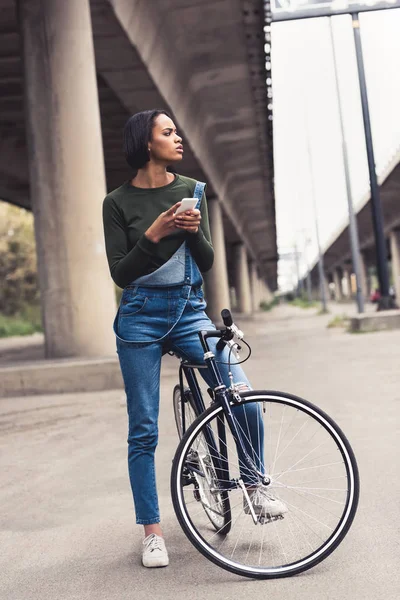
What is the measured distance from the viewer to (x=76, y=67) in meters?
11.1

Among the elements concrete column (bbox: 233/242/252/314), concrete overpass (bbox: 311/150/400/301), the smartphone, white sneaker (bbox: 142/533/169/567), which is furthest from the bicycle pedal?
concrete column (bbox: 233/242/252/314)

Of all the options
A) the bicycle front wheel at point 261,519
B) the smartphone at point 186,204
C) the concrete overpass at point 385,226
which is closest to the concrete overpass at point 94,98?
the bicycle front wheel at point 261,519

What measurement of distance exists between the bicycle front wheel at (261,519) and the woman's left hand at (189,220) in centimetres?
74

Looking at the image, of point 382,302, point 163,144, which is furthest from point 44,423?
point 382,302

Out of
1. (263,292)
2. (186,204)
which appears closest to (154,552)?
(186,204)

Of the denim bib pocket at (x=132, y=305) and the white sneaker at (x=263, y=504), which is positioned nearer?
the white sneaker at (x=263, y=504)

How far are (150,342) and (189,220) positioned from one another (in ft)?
1.95

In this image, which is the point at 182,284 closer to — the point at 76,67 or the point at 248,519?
the point at 248,519

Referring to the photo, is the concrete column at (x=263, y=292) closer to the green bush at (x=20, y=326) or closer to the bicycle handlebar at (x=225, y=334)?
the green bush at (x=20, y=326)

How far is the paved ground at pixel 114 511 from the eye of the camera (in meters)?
3.45

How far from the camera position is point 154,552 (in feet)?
12.2

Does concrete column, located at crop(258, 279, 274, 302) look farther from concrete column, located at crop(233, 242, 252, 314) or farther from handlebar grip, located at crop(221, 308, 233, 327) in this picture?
handlebar grip, located at crop(221, 308, 233, 327)

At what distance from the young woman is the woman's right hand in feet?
0.20

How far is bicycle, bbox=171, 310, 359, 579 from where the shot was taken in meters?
3.45
